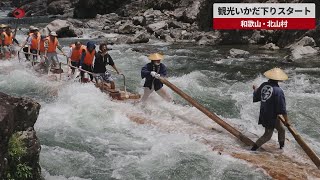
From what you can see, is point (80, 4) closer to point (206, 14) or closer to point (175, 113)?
point (206, 14)

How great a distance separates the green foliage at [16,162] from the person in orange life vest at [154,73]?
5.49 meters

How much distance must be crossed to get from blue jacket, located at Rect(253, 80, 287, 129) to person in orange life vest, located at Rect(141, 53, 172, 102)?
3587 mm

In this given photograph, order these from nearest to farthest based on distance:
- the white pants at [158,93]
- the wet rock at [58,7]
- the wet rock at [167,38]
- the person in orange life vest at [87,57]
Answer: the white pants at [158,93] → the person in orange life vest at [87,57] → the wet rock at [167,38] → the wet rock at [58,7]

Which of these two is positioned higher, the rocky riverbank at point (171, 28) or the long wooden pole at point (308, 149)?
the long wooden pole at point (308, 149)

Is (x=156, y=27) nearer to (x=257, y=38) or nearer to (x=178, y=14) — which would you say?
(x=178, y=14)

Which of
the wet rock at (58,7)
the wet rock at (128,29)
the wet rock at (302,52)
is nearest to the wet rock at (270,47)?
the wet rock at (302,52)

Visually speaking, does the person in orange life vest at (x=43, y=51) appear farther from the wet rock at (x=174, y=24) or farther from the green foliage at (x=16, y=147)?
the wet rock at (x=174, y=24)

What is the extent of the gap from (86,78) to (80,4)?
4174 cm

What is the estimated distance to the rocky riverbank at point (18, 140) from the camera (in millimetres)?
5746

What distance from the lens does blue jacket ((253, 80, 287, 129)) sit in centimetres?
812

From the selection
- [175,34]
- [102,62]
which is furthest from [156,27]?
[102,62]

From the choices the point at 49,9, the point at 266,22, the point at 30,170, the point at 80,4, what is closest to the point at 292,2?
the point at 266,22

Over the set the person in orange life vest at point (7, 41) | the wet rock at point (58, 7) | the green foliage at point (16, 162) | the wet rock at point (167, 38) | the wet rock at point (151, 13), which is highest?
the green foliage at point (16, 162)

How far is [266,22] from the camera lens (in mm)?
26281
